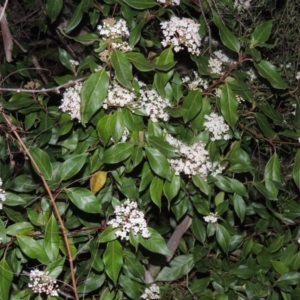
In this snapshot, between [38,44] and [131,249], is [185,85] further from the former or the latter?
[38,44]

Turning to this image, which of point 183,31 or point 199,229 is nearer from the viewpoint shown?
point 183,31

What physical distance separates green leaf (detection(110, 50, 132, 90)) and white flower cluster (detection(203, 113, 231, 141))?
37 centimetres

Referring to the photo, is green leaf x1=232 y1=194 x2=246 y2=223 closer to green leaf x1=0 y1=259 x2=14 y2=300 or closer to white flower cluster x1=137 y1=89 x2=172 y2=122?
white flower cluster x1=137 y1=89 x2=172 y2=122

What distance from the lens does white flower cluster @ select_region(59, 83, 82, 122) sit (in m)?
1.44

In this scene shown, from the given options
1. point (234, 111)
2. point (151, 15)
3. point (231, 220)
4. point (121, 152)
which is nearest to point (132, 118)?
point (121, 152)

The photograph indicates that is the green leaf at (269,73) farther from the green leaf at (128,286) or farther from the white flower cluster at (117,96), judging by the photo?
the green leaf at (128,286)

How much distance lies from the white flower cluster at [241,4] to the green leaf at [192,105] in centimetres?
45

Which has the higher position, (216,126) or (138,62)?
(138,62)

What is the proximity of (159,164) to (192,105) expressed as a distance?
22 cm

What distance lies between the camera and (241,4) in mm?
1867

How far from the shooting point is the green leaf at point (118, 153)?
1434mm

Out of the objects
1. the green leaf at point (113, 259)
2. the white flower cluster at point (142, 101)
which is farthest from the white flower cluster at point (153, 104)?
the green leaf at point (113, 259)

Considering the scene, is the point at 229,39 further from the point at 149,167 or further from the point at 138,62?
Answer: the point at 149,167

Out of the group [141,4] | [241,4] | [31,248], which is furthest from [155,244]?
[241,4]
